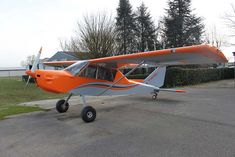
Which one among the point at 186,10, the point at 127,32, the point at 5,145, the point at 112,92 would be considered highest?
the point at 186,10

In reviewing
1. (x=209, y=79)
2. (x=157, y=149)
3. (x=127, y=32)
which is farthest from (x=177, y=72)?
(x=157, y=149)

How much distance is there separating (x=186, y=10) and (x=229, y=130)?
27344 mm

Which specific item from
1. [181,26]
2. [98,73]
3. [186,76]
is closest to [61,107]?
[98,73]

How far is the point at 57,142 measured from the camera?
5.14m

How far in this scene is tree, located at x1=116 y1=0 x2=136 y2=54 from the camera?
3069cm

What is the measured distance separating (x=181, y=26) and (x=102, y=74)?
23313 mm

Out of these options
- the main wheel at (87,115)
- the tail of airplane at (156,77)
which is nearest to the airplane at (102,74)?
the main wheel at (87,115)

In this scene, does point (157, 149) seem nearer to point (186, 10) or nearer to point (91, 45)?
point (91, 45)

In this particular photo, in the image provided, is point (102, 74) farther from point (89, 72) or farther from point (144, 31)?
point (144, 31)

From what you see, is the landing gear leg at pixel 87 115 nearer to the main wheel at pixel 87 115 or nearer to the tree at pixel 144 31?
the main wheel at pixel 87 115

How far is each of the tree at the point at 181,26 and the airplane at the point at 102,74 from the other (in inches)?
797

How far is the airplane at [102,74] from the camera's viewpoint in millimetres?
6891

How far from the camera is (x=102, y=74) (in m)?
8.70

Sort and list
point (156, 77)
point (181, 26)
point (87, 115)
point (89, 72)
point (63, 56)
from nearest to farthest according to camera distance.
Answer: point (87, 115)
point (89, 72)
point (156, 77)
point (181, 26)
point (63, 56)
